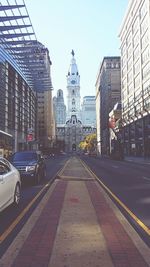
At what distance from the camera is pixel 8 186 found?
10625mm

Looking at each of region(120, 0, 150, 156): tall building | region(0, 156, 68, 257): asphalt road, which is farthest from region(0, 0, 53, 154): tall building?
region(0, 156, 68, 257): asphalt road

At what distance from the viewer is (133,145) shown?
9569cm

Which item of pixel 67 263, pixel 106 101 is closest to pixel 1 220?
pixel 67 263

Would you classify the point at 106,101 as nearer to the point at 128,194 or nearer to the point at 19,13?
the point at 19,13

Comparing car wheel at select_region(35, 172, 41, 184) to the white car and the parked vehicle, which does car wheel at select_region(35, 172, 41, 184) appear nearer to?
the parked vehicle

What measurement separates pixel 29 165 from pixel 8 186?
31.6 ft

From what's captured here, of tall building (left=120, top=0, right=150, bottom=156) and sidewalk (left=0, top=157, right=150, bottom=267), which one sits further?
tall building (left=120, top=0, right=150, bottom=156)

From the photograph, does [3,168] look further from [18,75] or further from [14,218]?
[18,75]

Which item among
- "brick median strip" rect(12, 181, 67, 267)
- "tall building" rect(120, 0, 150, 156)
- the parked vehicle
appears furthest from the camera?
"tall building" rect(120, 0, 150, 156)

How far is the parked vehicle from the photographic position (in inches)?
786

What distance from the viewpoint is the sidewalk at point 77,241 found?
241 inches

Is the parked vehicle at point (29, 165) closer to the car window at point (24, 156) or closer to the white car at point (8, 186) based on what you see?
the car window at point (24, 156)

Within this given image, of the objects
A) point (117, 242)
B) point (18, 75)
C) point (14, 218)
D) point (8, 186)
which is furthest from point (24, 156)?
point (18, 75)

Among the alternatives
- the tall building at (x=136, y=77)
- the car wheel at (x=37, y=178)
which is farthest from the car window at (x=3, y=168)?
the tall building at (x=136, y=77)
